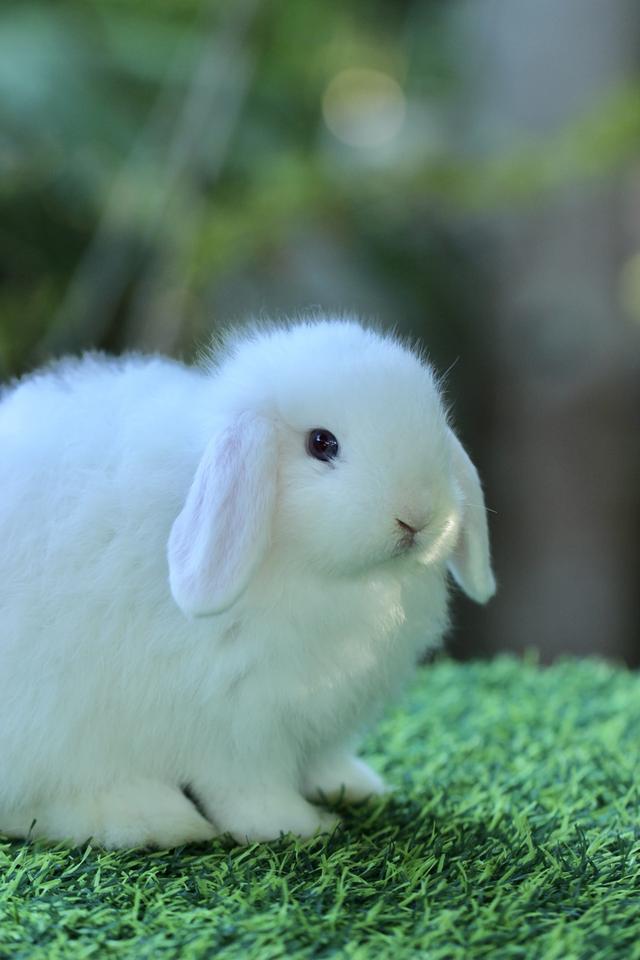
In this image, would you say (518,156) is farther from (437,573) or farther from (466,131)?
(437,573)

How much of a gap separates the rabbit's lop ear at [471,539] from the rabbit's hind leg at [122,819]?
329 millimetres

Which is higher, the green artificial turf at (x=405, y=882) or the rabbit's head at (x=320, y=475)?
the rabbit's head at (x=320, y=475)

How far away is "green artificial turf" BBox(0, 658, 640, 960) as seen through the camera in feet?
2.66

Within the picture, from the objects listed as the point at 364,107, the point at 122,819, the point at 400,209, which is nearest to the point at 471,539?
the point at 122,819

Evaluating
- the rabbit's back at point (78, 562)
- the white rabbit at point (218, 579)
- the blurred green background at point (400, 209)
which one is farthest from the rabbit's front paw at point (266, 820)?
the blurred green background at point (400, 209)

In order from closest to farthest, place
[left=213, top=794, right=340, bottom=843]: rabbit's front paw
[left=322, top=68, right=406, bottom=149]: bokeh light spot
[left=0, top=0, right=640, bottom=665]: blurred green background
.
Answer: [left=213, top=794, right=340, bottom=843]: rabbit's front paw
[left=0, top=0, right=640, bottom=665]: blurred green background
[left=322, top=68, right=406, bottom=149]: bokeh light spot

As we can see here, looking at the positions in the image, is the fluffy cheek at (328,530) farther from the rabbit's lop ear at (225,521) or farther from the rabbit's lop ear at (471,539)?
the rabbit's lop ear at (471,539)

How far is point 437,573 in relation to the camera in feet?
3.50

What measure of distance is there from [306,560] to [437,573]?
0.54ft

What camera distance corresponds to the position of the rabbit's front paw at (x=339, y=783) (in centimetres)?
115

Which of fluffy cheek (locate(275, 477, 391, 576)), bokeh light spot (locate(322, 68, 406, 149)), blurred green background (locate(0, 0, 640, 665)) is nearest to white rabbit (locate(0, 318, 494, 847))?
fluffy cheek (locate(275, 477, 391, 576))

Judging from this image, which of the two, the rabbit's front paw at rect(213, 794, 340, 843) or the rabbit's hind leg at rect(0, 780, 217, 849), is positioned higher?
the rabbit's front paw at rect(213, 794, 340, 843)

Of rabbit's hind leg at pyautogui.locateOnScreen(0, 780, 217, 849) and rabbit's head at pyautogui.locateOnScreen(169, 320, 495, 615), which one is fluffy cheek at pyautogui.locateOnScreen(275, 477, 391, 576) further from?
rabbit's hind leg at pyautogui.locateOnScreen(0, 780, 217, 849)

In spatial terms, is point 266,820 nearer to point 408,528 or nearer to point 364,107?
point 408,528
